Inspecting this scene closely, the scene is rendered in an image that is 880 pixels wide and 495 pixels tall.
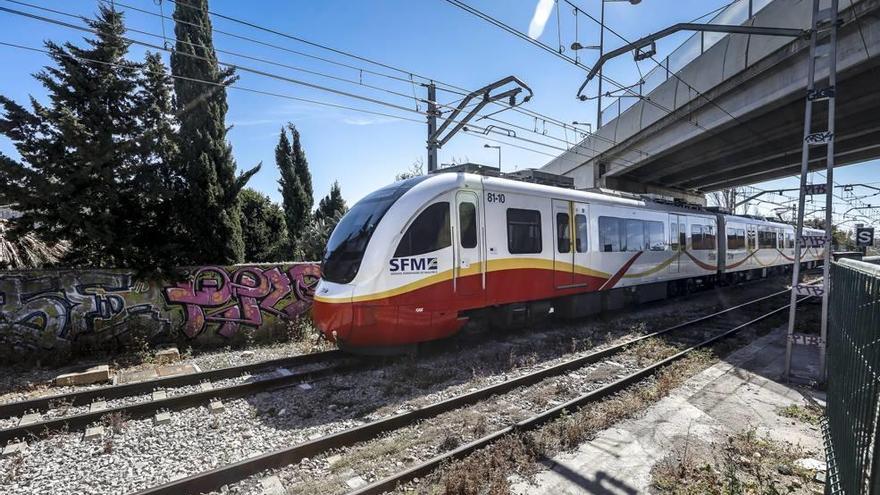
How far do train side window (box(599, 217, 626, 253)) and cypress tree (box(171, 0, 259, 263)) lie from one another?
915 cm

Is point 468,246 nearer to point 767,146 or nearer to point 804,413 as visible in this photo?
point 804,413

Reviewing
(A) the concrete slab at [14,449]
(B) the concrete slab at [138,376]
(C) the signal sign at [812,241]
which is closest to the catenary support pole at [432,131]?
(B) the concrete slab at [138,376]

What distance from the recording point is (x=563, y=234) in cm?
1000

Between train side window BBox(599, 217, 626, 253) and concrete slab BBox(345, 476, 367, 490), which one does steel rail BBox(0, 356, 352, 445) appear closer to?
concrete slab BBox(345, 476, 367, 490)

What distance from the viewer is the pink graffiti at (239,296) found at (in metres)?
9.37

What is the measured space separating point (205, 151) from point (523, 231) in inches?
311

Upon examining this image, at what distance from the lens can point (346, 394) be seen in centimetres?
633

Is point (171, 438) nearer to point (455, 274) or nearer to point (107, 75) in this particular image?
point (455, 274)

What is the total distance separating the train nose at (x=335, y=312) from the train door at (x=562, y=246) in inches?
195

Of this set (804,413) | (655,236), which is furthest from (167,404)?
(655,236)

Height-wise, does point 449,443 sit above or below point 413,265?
below

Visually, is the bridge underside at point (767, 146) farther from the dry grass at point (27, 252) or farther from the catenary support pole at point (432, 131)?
the dry grass at point (27, 252)

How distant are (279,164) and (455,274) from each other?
76.2 feet

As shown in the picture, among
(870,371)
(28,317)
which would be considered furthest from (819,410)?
(28,317)
